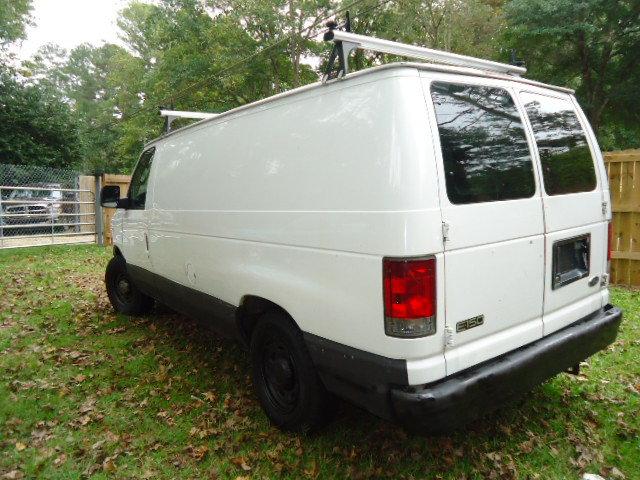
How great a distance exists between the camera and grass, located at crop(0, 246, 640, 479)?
2793mm

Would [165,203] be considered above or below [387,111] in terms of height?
below

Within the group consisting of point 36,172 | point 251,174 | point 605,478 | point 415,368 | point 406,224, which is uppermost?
point 36,172

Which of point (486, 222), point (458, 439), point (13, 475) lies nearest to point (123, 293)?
point (13, 475)

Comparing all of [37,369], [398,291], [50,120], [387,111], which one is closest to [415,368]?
[398,291]

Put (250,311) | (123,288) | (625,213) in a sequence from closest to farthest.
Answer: (250,311) < (123,288) < (625,213)

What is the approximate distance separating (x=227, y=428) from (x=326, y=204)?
6.24 ft

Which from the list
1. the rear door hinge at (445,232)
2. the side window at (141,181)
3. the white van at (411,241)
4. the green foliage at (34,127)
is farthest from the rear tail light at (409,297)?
the green foliage at (34,127)

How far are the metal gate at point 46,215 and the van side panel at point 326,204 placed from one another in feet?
35.8

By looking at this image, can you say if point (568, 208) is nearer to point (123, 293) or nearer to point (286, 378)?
point (286, 378)

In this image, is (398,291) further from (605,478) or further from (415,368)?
(605,478)

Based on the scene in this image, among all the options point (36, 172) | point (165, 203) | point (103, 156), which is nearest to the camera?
point (165, 203)

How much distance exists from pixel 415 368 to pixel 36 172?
13.5 m

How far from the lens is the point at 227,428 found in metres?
3.26

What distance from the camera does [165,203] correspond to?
4301mm
